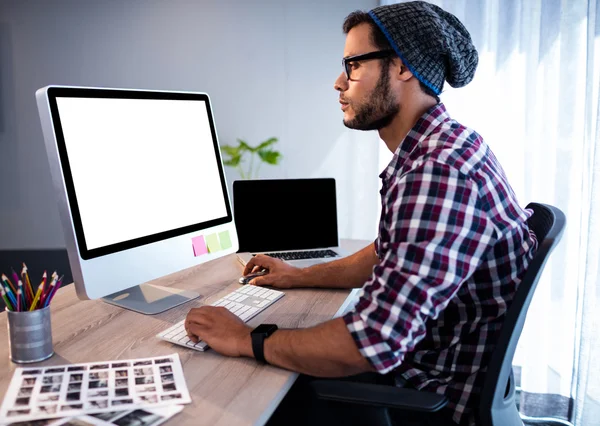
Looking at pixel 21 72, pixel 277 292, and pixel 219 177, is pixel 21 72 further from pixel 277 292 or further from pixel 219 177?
pixel 277 292

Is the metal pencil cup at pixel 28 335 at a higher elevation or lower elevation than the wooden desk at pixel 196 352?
higher

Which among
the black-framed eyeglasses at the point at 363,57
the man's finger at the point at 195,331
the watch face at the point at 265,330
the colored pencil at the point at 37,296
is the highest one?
the black-framed eyeglasses at the point at 363,57

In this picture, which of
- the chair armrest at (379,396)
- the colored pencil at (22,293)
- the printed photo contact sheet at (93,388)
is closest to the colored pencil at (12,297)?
the colored pencil at (22,293)

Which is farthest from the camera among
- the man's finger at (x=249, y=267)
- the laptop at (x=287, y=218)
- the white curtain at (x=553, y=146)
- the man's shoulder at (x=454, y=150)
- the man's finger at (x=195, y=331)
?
the white curtain at (x=553, y=146)

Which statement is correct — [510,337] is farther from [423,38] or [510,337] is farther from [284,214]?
[284,214]

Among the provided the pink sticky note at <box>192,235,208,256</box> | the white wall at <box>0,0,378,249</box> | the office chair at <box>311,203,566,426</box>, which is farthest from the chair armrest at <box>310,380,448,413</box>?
the white wall at <box>0,0,378,249</box>

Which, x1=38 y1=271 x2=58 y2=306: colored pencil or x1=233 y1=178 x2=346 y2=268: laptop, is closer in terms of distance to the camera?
x1=38 y1=271 x2=58 y2=306: colored pencil

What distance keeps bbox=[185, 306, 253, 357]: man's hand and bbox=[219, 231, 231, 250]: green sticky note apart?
1.32 ft

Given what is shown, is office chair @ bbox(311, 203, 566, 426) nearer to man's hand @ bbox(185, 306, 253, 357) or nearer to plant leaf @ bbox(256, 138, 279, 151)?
man's hand @ bbox(185, 306, 253, 357)

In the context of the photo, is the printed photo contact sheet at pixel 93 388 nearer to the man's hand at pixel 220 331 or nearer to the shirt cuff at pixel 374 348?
the man's hand at pixel 220 331

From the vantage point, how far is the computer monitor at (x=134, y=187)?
1050mm

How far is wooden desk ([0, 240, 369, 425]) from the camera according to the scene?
789mm

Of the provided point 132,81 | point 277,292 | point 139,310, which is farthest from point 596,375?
point 132,81

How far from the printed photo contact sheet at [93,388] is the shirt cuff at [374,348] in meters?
0.29
